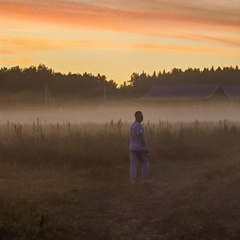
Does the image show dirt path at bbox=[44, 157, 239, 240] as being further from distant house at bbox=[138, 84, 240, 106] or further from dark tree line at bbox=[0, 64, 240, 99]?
dark tree line at bbox=[0, 64, 240, 99]

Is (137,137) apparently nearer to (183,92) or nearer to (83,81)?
(183,92)

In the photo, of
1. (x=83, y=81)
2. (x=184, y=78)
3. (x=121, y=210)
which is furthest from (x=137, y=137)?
(x=184, y=78)

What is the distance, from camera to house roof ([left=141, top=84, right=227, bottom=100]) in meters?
65.1

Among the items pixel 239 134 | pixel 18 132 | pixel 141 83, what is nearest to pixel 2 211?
pixel 18 132

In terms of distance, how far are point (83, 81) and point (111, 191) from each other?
7949 centimetres

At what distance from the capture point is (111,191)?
35.8 ft

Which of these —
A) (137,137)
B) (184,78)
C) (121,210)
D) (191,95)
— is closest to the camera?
(121,210)

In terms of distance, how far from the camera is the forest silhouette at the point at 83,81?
7188cm

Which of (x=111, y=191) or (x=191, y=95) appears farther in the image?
(x=191, y=95)

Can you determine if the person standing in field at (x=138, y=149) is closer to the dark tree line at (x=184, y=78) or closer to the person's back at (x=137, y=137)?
the person's back at (x=137, y=137)

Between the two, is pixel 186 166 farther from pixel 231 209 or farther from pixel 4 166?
pixel 231 209

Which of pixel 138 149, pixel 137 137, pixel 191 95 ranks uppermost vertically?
pixel 191 95

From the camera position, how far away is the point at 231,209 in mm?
8680

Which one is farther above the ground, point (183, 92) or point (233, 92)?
point (183, 92)
